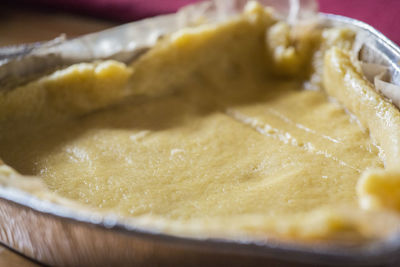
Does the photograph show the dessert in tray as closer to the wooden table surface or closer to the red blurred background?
the red blurred background

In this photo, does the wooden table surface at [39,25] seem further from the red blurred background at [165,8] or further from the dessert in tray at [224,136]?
the dessert in tray at [224,136]

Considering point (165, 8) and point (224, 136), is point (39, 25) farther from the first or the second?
point (224, 136)

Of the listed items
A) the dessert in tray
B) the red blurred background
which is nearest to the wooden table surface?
the red blurred background

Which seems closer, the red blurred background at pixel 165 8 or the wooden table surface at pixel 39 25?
the red blurred background at pixel 165 8

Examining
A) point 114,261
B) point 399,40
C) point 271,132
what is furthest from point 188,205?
point 399,40

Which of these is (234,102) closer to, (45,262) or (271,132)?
(271,132)

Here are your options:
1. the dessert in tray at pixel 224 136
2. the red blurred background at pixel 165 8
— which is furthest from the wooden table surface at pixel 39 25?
the dessert in tray at pixel 224 136
